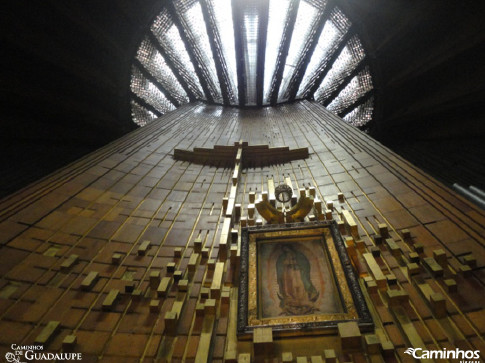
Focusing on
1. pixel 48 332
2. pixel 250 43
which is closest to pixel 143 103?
pixel 250 43

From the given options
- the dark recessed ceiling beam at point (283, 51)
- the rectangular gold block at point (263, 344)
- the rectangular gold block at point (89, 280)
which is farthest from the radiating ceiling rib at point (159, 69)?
the rectangular gold block at point (263, 344)

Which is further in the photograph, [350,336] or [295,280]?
[295,280]

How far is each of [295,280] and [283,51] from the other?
6115 mm

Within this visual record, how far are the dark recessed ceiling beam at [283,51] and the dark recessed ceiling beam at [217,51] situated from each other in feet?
3.96

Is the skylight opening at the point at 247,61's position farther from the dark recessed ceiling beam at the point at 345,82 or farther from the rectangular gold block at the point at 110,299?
the rectangular gold block at the point at 110,299

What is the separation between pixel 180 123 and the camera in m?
6.12

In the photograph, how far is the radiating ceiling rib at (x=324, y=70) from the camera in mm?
6434

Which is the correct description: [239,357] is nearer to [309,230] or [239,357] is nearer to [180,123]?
[309,230]

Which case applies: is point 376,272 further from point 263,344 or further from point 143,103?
point 143,103

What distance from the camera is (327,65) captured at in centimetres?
725

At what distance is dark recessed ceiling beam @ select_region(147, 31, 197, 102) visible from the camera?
20.4ft

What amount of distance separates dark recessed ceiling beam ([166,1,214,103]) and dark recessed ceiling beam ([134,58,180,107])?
0.91 meters

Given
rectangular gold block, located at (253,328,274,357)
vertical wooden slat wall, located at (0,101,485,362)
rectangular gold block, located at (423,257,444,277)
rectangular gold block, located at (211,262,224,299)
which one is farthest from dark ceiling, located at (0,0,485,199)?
Result: rectangular gold block, located at (253,328,274,357)

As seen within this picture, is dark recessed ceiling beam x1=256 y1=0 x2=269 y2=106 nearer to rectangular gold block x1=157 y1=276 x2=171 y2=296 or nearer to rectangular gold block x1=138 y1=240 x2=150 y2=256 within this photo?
rectangular gold block x1=138 y1=240 x2=150 y2=256
